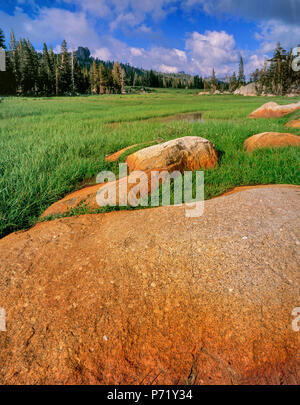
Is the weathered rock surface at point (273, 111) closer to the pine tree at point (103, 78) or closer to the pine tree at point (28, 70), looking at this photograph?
the pine tree at point (28, 70)

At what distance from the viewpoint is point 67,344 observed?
1.88 meters

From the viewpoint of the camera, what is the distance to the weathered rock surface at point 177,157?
17.7 ft

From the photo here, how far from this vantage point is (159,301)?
86.4 inches

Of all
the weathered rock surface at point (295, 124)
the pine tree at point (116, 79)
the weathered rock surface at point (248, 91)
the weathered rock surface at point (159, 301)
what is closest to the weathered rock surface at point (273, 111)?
the weathered rock surface at point (295, 124)

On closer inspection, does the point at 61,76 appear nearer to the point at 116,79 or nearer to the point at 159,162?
the point at 116,79

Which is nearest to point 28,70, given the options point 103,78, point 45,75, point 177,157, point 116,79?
point 45,75

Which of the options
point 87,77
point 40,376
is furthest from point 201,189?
point 87,77

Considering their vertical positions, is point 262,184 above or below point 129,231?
above

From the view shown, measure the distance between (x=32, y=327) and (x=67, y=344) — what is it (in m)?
0.40
